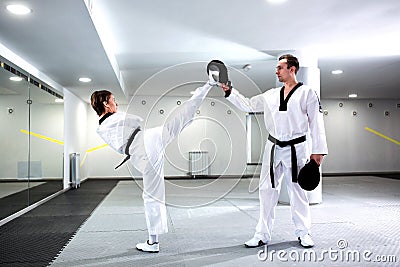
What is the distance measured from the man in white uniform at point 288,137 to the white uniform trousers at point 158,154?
1.74 feet

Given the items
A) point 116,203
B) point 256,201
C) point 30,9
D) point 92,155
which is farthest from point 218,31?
point 92,155

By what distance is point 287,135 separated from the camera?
323cm

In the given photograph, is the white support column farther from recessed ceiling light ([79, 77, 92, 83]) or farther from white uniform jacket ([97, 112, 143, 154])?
recessed ceiling light ([79, 77, 92, 83])

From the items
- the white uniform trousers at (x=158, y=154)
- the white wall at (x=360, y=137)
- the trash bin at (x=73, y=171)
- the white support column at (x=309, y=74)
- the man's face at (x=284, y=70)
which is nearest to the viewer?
the white uniform trousers at (x=158, y=154)

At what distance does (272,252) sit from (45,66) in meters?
4.84

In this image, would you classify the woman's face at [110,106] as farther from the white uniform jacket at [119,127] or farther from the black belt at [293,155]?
the black belt at [293,155]

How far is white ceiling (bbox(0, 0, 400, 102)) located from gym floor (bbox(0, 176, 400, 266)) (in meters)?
1.51

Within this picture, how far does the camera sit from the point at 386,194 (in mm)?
6996

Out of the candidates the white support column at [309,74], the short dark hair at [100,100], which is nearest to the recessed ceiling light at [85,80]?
the white support column at [309,74]

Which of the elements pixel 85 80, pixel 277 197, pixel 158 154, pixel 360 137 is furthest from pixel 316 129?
pixel 360 137

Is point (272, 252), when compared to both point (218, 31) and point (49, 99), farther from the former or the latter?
point (49, 99)

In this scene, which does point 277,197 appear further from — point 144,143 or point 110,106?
point 110,106

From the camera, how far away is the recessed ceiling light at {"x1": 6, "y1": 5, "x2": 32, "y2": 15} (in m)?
3.40

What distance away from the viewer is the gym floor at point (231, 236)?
299cm
